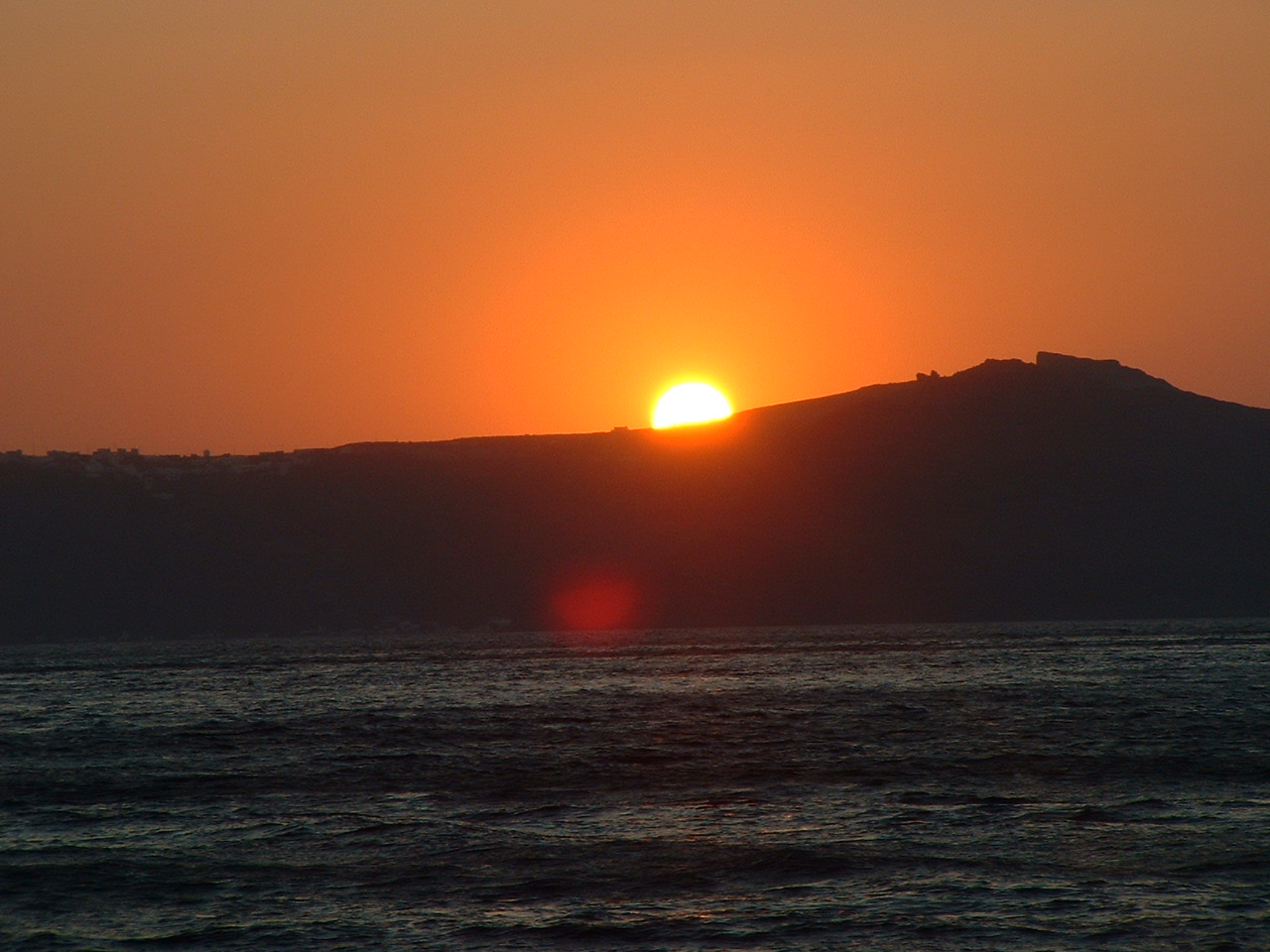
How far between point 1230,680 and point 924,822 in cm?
4840

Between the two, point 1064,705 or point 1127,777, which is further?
point 1064,705

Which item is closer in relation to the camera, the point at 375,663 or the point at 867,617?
the point at 375,663

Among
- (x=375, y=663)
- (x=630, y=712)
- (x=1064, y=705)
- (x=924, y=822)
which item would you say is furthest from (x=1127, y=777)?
(x=375, y=663)

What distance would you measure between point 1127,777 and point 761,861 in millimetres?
15310

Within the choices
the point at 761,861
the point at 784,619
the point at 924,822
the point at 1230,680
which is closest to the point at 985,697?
the point at 1230,680

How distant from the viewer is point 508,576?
198 m

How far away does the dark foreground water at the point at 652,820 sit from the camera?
23.0m

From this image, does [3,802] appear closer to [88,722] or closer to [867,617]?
[88,722]

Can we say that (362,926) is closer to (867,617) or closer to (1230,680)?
(1230,680)

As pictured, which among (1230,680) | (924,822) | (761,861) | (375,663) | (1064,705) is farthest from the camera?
(375,663)

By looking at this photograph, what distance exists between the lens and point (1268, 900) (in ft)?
77.3

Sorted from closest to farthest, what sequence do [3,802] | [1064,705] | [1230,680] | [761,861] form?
1. [761,861]
2. [3,802]
3. [1064,705]
4. [1230,680]

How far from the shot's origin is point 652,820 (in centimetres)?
3216

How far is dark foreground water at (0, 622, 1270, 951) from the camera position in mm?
23000
